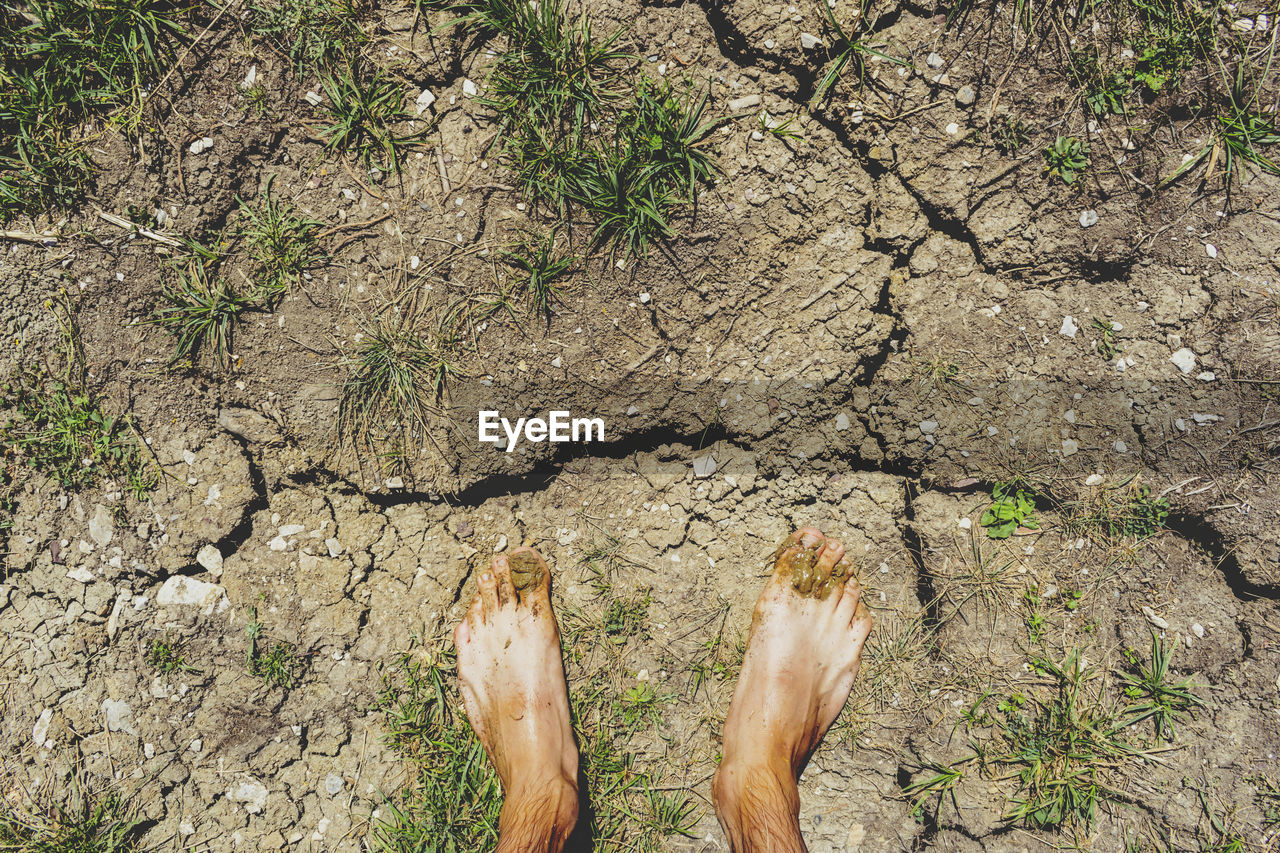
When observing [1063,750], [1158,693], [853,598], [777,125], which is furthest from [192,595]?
[1158,693]

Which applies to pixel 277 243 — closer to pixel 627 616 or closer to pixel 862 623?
pixel 627 616

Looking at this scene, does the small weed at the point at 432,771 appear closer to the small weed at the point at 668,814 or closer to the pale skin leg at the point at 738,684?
the pale skin leg at the point at 738,684

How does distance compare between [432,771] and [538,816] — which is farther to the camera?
[432,771]

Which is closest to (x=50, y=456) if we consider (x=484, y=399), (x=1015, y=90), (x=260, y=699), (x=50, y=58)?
(x=260, y=699)

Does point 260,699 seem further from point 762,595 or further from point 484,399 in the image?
point 762,595

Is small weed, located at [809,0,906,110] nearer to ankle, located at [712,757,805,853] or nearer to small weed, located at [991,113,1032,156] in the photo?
small weed, located at [991,113,1032,156]

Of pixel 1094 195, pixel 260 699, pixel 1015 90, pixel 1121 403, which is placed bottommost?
pixel 260 699
